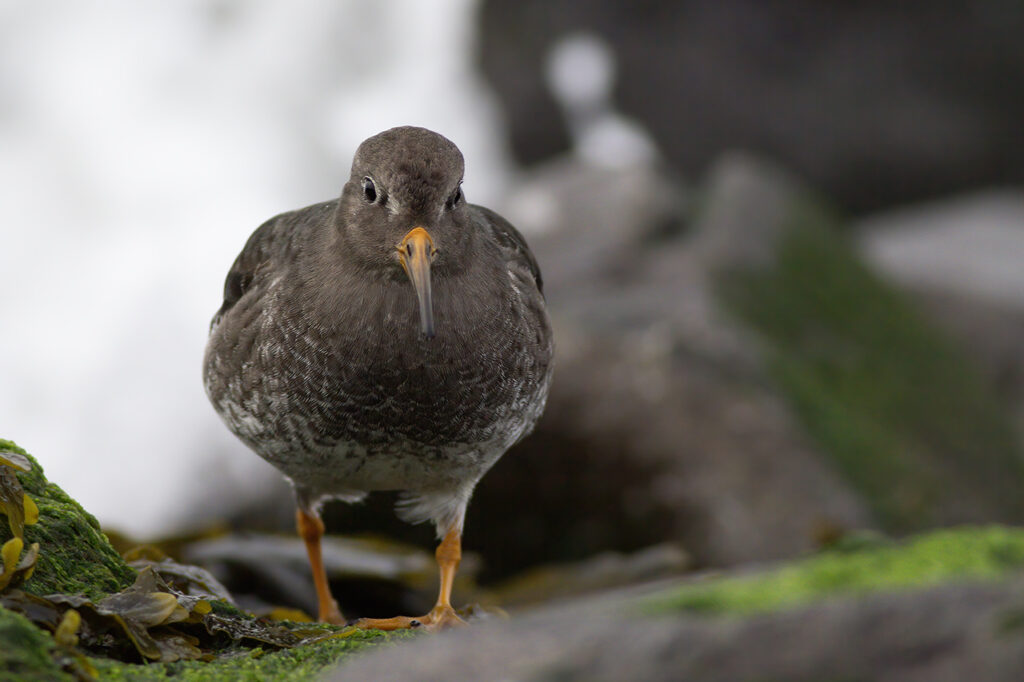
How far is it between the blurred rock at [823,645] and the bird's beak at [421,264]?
2166mm

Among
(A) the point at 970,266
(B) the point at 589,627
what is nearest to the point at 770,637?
(B) the point at 589,627

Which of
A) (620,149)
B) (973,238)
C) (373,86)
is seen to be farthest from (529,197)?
(973,238)

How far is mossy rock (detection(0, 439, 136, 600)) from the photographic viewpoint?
365cm

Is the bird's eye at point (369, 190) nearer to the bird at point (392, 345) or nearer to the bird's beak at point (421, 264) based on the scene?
the bird at point (392, 345)

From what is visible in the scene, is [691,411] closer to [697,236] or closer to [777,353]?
[777,353]

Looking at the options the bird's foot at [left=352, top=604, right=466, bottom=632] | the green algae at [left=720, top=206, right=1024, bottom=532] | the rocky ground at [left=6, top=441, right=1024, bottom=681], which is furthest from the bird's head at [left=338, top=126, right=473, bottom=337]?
the green algae at [left=720, top=206, right=1024, bottom=532]

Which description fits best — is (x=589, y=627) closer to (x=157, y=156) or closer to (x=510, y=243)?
(x=510, y=243)

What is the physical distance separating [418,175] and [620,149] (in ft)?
34.6

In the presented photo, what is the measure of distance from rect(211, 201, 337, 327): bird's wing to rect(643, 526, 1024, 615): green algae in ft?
10.5

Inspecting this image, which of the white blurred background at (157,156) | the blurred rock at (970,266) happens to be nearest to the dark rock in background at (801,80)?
the blurred rock at (970,266)

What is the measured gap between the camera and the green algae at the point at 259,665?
127 inches

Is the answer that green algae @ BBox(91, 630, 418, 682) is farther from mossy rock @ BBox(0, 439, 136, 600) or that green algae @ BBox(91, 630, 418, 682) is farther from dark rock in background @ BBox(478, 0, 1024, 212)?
dark rock in background @ BBox(478, 0, 1024, 212)

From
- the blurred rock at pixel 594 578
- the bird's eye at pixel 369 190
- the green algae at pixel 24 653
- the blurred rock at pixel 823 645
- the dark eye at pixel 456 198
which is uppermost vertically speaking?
the bird's eye at pixel 369 190

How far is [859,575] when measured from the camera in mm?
2770
